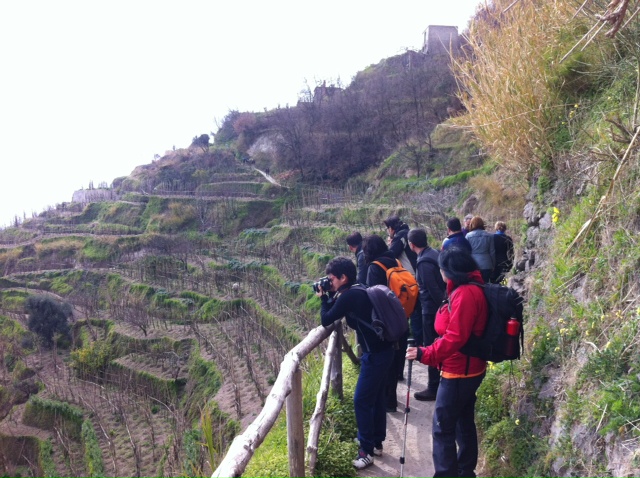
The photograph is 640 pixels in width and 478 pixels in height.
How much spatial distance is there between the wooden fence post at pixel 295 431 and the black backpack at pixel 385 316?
0.58m

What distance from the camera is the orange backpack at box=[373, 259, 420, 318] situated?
379cm

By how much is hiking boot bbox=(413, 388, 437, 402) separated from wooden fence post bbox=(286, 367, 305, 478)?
5.89 feet

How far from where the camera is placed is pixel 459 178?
19547 mm

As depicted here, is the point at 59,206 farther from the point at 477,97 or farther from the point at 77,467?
the point at 477,97

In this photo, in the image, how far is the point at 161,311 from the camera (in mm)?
21219

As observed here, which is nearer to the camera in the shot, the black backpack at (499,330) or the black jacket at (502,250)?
the black backpack at (499,330)

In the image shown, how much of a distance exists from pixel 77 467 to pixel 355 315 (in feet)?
43.3

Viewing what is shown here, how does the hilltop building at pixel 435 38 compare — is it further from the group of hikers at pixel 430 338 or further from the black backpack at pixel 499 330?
the black backpack at pixel 499 330

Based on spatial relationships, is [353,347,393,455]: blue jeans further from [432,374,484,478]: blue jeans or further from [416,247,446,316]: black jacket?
[416,247,446,316]: black jacket

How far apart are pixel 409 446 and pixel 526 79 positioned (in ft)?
10.8

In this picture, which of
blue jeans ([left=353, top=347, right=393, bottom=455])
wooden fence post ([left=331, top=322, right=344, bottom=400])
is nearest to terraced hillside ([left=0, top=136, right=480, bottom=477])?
wooden fence post ([left=331, top=322, right=344, bottom=400])

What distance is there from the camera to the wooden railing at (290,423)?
220 cm

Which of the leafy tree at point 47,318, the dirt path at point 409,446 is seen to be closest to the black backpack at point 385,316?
the dirt path at point 409,446

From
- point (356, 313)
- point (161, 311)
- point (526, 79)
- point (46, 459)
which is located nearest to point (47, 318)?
point (161, 311)
